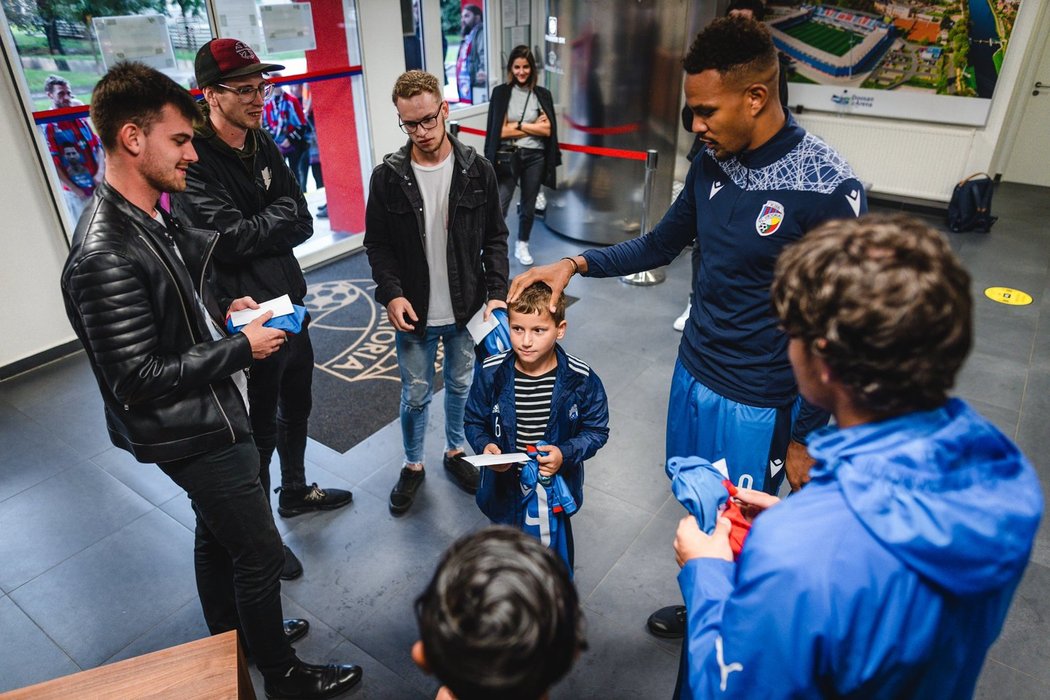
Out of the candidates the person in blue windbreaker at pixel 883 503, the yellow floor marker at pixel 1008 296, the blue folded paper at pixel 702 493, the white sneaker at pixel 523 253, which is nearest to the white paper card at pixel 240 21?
the white sneaker at pixel 523 253

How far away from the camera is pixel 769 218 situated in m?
1.90

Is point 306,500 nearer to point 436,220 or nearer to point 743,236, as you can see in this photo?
point 436,220

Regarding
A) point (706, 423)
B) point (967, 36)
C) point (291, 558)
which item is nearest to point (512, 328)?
point (706, 423)

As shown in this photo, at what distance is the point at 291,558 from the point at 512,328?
149 cm

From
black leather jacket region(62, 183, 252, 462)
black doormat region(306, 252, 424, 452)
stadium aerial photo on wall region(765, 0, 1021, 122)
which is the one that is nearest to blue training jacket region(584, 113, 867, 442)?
black leather jacket region(62, 183, 252, 462)

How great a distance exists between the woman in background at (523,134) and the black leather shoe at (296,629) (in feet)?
12.2

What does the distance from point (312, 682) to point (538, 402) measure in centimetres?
123

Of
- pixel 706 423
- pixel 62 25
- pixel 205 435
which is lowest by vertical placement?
pixel 706 423

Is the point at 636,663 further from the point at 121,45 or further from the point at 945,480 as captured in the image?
the point at 121,45

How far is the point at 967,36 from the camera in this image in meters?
6.69

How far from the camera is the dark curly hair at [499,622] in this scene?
827 mm

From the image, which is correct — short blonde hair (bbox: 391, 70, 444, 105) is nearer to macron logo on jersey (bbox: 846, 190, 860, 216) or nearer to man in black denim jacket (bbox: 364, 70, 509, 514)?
man in black denim jacket (bbox: 364, 70, 509, 514)

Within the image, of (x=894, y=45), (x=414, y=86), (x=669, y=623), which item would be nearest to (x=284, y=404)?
(x=414, y=86)

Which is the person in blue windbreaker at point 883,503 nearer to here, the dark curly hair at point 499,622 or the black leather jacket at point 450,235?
the dark curly hair at point 499,622
